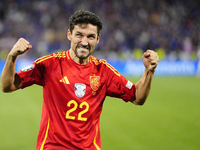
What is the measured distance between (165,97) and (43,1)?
45.0ft

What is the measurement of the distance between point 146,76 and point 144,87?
0.38 ft

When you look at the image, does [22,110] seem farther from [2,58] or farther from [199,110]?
[2,58]

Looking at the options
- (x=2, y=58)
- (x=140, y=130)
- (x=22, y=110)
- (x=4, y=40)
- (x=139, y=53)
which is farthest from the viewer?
(x=139, y=53)

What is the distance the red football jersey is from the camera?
7.84 ft

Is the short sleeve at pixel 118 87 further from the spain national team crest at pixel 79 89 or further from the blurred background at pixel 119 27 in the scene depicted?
the blurred background at pixel 119 27

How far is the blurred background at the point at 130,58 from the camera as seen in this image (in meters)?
5.93

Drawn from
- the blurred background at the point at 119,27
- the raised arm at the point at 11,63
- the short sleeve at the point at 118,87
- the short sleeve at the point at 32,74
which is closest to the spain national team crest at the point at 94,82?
the short sleeve at the point at 118,87

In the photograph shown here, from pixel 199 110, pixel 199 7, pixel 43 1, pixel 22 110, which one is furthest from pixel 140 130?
pixel 199 7

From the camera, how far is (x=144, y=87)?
2621 millimetres

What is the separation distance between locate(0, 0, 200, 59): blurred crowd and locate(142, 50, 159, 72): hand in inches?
576

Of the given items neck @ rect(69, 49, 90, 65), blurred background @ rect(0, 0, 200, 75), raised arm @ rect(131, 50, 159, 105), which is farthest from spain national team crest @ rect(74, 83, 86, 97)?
blurred background @ rect(0, 0, 200, 75)

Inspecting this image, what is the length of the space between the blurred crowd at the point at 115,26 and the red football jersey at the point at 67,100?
14281 millimetres

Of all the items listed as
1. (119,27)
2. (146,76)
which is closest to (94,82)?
(146,76)

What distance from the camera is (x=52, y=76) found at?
2492 mm
